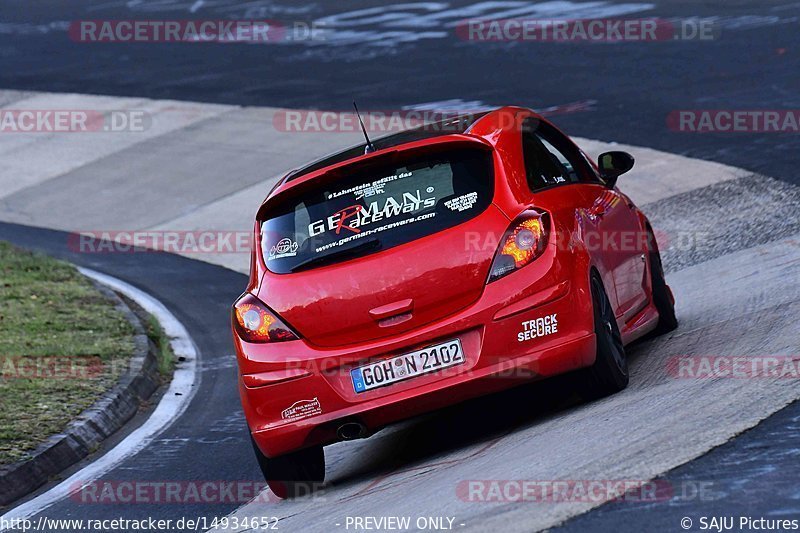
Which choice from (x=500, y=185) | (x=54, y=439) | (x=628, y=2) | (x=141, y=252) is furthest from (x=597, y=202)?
(x=628, y=2)

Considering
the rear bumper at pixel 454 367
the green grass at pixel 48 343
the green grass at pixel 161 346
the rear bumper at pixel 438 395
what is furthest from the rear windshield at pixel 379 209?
the green grass at pixel 161 346

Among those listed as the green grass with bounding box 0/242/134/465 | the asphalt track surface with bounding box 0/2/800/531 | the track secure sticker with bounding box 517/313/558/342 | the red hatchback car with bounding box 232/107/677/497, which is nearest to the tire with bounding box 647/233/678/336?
the asphalt track surface with bounding box 0/2/800/531

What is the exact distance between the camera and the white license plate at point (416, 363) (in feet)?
22.4

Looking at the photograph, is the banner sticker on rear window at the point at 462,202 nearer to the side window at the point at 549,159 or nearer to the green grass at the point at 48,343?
the side window at the point at 549,159

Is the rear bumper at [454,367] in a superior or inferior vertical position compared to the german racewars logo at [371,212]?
inferior

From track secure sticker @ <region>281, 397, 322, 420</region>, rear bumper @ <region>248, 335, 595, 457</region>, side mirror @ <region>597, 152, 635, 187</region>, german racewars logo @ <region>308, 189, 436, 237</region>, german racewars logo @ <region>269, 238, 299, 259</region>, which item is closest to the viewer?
rear bumper @ <region>248, 335, 595, 457</region>

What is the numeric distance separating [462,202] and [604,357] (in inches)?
39.8

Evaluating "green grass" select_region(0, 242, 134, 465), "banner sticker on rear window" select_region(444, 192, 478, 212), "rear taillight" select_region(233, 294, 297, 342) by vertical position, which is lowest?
"green grass" select_region(0, 242, 134, 465)

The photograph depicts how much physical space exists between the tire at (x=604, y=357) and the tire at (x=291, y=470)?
1368mm

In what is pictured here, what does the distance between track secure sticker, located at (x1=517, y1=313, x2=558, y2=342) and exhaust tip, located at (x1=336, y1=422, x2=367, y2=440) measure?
847 mm

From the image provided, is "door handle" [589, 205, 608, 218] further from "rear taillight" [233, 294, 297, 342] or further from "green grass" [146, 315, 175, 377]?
"green grass" [146, 315, 175, 377]

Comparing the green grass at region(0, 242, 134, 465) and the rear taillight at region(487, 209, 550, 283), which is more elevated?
the rear taillight at region(487, 209, 550, 283)

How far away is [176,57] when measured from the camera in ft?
87.8

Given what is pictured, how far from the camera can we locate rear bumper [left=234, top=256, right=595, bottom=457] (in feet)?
22.3
